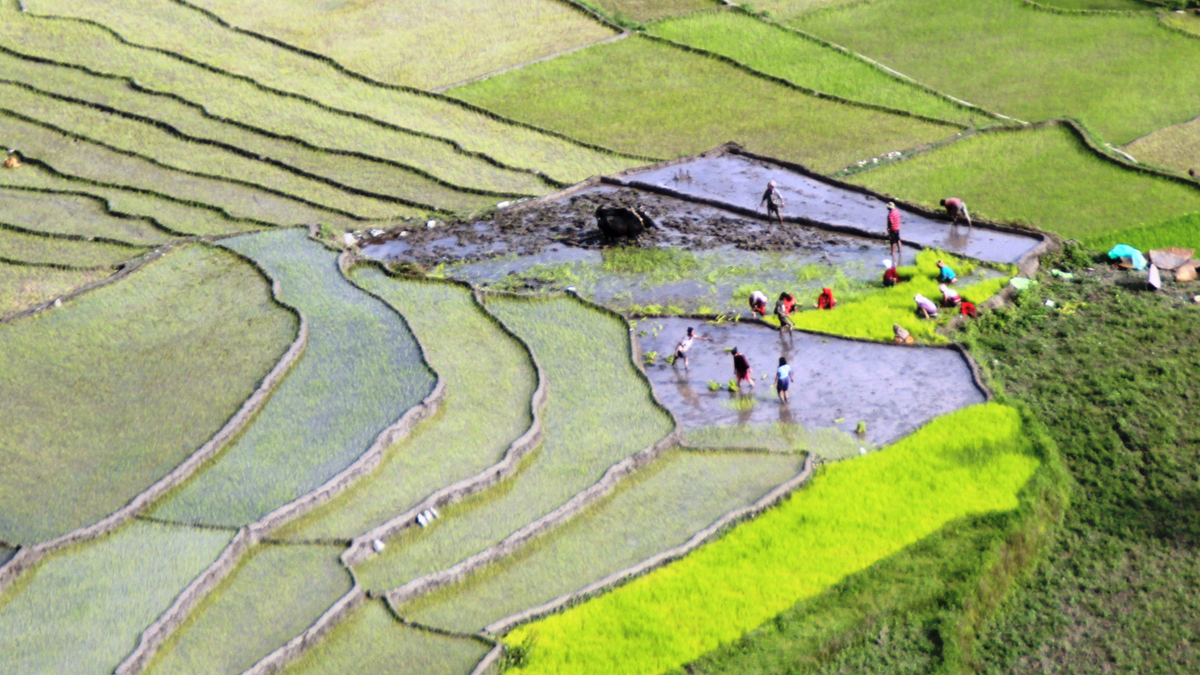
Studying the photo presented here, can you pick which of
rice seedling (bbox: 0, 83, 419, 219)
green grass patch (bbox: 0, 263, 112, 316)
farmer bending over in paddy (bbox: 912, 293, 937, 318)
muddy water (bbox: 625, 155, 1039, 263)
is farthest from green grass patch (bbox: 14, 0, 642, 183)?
farmer bending over in paddy (bbox: 912, 293, 937, 318)

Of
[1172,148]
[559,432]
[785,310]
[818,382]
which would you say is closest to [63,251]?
[559,432]

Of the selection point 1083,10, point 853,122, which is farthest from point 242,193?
point 1083,10

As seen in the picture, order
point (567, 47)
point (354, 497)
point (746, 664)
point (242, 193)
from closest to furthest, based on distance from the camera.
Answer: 1. point (746, 664)
2. point (354, 497)
3. point (242, 193)
4. point (567, 47)

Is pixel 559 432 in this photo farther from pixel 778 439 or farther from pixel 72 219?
pixel 72 219

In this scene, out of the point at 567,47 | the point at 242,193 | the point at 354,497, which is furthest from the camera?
the point at 567,47

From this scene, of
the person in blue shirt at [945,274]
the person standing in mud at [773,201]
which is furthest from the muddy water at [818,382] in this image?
the person standing in mud at [773,201]

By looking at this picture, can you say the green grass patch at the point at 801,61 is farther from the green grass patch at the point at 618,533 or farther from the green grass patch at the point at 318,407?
the green grass patch at the point at 618,533

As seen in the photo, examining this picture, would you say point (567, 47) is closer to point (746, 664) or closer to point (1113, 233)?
point (1113, 233)
